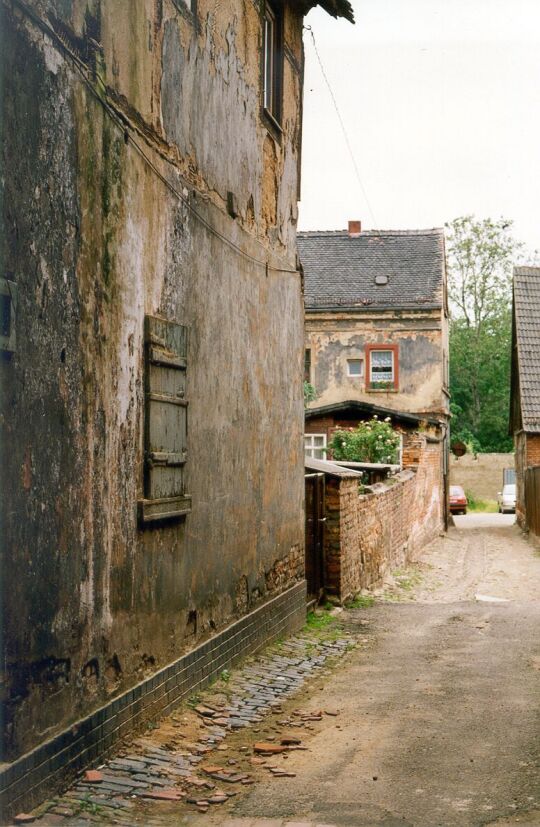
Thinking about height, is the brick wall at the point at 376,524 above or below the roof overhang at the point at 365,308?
below

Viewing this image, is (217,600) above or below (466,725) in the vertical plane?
above

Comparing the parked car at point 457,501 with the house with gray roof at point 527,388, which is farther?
the parked car at point 457,501

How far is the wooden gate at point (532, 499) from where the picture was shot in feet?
89.0

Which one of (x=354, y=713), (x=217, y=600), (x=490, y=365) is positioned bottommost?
(x=354, y=713)

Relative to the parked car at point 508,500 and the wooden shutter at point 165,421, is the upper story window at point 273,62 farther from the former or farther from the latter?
the parked car at point 508,500

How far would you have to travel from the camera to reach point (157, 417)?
7016 mm

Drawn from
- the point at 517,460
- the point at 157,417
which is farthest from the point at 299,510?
the point at 517,460

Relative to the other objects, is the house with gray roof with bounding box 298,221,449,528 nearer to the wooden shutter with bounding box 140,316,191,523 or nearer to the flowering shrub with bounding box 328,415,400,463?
the flowering shrub with bounding box 328,415,400,463

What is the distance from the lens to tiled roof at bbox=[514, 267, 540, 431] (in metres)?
30.2

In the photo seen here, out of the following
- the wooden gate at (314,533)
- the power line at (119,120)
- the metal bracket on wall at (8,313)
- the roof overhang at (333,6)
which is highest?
the roof overhang at (333,6)

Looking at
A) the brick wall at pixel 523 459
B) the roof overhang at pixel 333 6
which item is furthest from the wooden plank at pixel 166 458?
the brick wall at pixel 523 459

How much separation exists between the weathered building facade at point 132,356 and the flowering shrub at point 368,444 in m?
15.7

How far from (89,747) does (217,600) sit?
281 cm

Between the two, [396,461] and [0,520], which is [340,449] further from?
→ [0,520]
